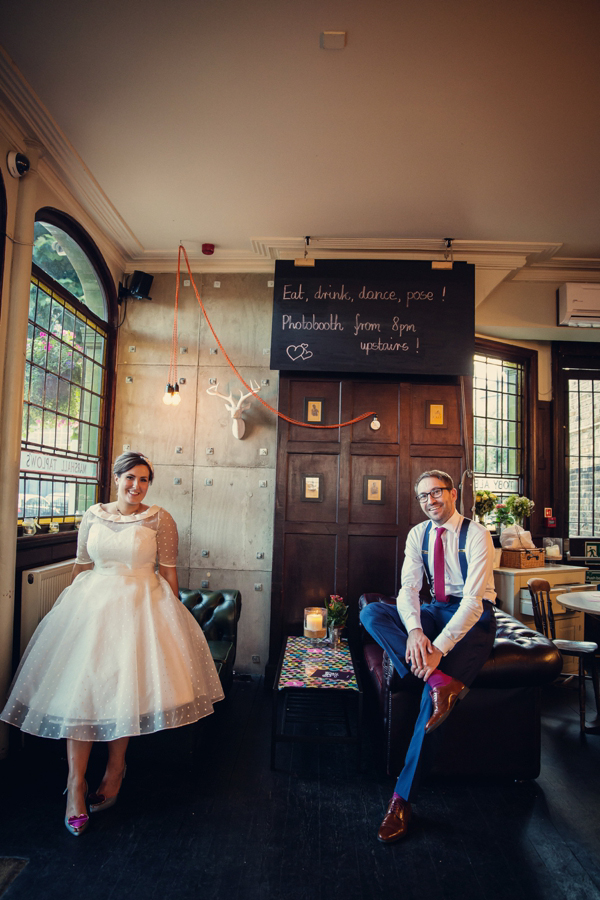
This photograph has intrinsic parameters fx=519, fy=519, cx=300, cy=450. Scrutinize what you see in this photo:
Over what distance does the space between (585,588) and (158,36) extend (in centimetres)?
506

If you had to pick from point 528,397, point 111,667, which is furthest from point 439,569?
point 528,397

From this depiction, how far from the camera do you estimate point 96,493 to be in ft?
14.6

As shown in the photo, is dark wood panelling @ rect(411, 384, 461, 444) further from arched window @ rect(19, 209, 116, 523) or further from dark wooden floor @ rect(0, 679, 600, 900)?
arched window @ rect(19, 209, 116, 523)

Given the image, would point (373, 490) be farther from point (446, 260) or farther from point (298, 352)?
point (446, 260)

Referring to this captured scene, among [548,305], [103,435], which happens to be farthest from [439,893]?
[548,305]

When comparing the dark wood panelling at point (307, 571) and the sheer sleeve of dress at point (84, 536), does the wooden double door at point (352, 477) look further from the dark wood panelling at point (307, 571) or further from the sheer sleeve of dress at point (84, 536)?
the sheer sleeve of dress at point (84, 536)

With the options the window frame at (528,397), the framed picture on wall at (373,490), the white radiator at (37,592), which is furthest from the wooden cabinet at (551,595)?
the white radiator at (37,592)

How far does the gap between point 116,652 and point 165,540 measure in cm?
62

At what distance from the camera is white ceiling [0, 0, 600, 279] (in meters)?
2.42

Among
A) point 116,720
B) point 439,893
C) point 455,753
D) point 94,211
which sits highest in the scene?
point 94,211

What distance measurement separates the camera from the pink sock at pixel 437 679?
2629mm

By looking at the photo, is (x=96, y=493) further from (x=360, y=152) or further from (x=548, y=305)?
(x=548, y=305)


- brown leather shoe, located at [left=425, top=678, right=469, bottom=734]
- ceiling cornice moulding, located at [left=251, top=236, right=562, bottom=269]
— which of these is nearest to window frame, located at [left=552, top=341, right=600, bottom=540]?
ceiling cornice moulding, located at [left=251, top=236, right=562, bottom=269]

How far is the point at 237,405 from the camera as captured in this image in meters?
4.47
